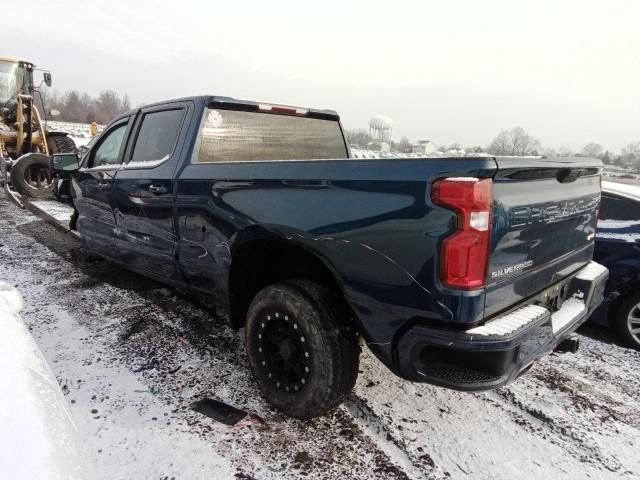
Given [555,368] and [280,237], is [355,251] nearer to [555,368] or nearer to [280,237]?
[280,237]

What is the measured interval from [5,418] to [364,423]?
1.89 m

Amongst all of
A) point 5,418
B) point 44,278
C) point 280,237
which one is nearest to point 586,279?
point 280,237

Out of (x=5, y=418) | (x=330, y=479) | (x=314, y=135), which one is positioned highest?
(x=314, y=135)

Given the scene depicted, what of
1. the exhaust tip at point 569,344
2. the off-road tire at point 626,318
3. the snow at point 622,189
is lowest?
the off-road tire at point 626,318

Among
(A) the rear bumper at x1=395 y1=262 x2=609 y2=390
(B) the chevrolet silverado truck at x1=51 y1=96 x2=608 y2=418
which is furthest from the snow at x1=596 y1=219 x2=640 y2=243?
(A) the rear bumper at x1=395 y1=262 x2=609 y2=390

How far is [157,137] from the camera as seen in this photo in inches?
145

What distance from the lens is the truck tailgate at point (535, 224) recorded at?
193cm

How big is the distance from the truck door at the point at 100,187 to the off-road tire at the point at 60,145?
26.2 ft

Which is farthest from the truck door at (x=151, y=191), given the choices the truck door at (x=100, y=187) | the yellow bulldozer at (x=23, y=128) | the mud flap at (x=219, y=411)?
the yellow bulldozer at (x=23, y=128)

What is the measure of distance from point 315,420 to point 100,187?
3191 mm

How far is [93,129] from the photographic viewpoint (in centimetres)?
2252

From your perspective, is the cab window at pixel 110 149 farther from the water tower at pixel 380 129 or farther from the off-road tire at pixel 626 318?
the water tower at pixel 380 129

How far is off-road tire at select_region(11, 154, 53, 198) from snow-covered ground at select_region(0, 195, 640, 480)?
23.4 feet

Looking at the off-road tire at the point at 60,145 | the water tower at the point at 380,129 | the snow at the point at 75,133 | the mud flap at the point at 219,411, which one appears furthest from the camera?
the water tower at the point at 380,129
